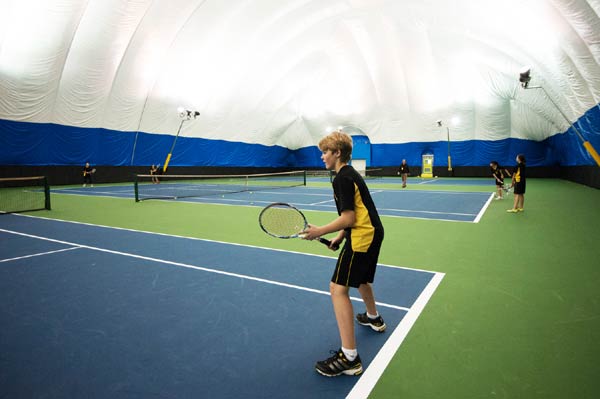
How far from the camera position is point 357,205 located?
2.75m

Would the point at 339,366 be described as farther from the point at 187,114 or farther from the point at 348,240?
the point at 187,114

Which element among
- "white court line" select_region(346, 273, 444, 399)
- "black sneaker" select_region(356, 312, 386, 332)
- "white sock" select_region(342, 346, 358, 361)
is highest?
"white sock" select_region(342, 346, 358, 361)

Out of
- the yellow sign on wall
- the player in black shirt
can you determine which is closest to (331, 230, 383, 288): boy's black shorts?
the player in black shirt

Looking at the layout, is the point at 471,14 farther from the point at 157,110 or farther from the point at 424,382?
the point at 424,382

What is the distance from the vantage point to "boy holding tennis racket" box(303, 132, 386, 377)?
2.65 metres

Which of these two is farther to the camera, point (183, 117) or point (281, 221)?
point (183, 117)

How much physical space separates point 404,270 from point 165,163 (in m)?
27.3

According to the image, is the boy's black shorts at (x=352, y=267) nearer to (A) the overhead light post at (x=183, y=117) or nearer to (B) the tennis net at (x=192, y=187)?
(B) the tennis net at (x=192, y=187)

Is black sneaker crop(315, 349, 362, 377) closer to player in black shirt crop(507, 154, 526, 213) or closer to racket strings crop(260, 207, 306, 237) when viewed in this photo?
racket strings crop(260, 207, 306, 237)

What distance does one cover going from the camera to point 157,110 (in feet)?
91.0

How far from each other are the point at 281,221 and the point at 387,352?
1406mm

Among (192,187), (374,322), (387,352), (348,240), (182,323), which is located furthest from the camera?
(192,187)

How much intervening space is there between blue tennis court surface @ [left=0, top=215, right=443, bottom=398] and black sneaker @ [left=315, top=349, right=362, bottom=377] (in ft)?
0.18

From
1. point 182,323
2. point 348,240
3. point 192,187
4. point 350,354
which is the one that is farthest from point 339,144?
point 192,187
